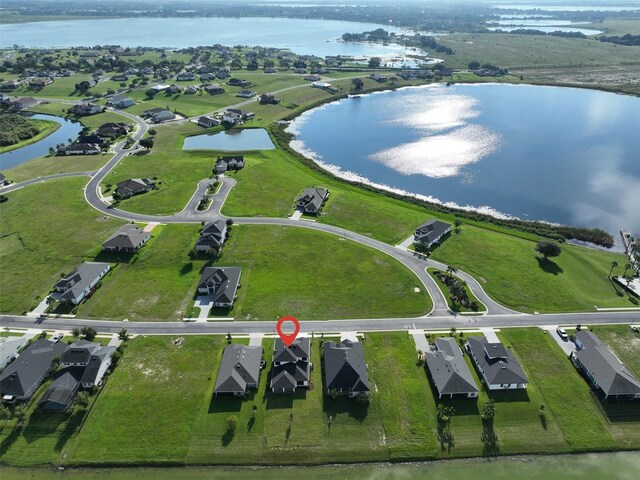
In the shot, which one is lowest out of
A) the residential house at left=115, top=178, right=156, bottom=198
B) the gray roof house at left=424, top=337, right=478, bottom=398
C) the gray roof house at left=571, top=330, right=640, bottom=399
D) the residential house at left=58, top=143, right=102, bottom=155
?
the residential house at left=58, top=143, right=102, bottom=155

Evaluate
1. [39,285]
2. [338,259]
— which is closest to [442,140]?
[338,259]

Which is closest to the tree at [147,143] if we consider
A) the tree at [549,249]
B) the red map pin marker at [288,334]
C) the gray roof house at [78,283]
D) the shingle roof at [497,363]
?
the gray roof house at [78,283]

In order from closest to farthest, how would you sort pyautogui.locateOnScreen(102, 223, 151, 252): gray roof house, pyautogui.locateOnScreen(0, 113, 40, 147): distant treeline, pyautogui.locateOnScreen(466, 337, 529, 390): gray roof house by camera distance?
pyautogui.locateOnScreen(466, 337, 529, 390): gray roof house < pyautogui.locateOnScreen(102, 223, 151, 252): gray roof house < pyautogui.locateOnScreen(0, 113, 40, 147): distant treeline

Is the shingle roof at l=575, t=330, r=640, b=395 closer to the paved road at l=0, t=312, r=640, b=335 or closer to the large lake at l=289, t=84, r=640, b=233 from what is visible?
the paved road at l=0, t=312, r=640, b=335

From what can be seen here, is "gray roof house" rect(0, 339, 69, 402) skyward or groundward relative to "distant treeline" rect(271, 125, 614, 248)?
groundward

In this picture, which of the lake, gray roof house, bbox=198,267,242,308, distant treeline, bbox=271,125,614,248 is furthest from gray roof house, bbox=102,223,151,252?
distant treeline, bbox=271,125,614,248

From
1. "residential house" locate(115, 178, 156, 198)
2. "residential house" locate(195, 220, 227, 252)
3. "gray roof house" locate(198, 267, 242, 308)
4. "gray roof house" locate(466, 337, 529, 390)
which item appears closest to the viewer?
"gray roof house" locate(466, 337, 529, 390)
